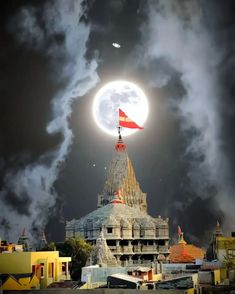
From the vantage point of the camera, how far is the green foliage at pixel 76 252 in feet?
66.9

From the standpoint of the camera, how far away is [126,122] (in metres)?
25.6

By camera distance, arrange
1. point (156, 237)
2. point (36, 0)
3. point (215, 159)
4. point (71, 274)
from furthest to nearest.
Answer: point (215, 159) → point (156, 237) → point (36, 0) → point (71, 274)

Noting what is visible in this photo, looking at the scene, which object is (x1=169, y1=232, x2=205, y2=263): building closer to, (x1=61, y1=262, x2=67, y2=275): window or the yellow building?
(x1=61, y1=262, x2=67, y2=275): window

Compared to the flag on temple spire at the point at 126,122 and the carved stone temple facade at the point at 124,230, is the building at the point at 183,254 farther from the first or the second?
the flag on temple spire at the point at 126,122

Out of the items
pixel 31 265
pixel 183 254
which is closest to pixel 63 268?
pixel 31 265

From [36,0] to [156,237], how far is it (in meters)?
11.4

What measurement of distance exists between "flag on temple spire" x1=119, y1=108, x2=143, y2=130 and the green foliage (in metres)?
6.29

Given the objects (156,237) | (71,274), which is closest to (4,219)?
(71,274)

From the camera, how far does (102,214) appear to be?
24750 mm

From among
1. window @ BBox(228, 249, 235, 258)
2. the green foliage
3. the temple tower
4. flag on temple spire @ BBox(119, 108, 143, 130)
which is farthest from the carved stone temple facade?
window @ BBox(228, 249, 235, 258)

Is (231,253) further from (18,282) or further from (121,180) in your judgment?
(121,180)

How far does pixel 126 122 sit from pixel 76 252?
281 inches

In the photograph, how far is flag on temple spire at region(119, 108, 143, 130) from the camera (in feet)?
83.1

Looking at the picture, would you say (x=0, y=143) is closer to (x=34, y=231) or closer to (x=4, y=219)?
(x=4, y=219)
